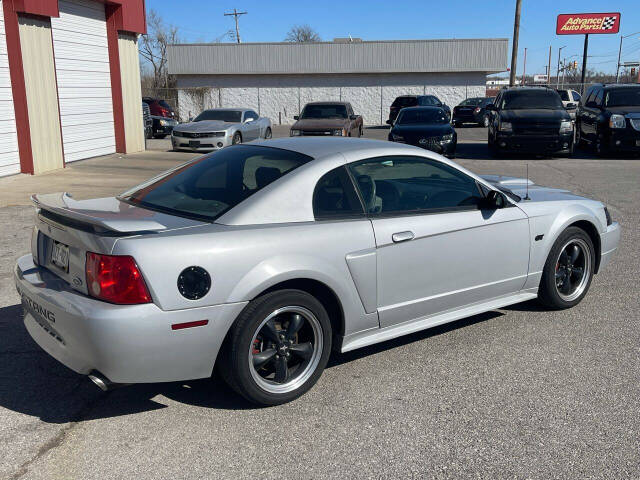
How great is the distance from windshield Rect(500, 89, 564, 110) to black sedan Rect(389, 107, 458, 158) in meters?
1.83

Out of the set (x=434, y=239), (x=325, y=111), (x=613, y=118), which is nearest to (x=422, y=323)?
(x=434, y=239)

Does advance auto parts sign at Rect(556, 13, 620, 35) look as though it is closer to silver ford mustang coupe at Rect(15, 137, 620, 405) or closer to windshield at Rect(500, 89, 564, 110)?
windshield at Rect(500, 89, 564, 110)

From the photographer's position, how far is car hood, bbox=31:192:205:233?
341 centimetres

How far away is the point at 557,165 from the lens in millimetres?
16656

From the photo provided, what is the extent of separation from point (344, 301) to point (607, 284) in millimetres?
3476

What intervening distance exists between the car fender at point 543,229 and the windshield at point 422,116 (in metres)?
12.9

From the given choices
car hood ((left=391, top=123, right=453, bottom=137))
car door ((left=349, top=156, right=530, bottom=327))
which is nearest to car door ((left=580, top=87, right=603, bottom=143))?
car hood ((left=391, top=123, right=453, bottom=137))

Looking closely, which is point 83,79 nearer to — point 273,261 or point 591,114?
point 591,114

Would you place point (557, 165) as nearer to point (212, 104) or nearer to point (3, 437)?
point (3, 437)

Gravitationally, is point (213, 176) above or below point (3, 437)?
above

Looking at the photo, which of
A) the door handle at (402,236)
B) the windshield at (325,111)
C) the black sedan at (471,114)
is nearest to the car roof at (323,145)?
the door handle at (402,236)

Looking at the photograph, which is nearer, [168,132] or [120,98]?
[120,98]

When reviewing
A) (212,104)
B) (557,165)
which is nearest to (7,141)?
(557,165)

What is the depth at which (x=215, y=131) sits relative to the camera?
1877 centimetres
